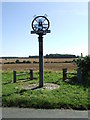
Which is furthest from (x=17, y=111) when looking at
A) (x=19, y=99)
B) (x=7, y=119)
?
(x=19, y=99)

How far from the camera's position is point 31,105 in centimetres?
918

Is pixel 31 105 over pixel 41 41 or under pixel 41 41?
under

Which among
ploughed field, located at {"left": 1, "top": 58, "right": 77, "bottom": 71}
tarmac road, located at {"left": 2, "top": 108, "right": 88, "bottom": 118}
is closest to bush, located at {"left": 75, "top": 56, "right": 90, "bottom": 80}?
ploughed field, located at {"left": 1, "top": 58, "right": 77, "bottom": 71}

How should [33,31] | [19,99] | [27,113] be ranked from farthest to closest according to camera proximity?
A: [33,31]
[19,99]
[27,113]

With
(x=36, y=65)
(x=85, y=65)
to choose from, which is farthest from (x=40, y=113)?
(x=36, y=65)

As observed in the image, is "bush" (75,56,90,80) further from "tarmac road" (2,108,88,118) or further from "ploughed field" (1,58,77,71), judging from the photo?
"tarmac road" (2,108,88,118)

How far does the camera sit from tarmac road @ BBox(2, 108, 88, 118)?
7723mm

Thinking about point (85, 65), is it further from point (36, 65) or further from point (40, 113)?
point (36, 65)

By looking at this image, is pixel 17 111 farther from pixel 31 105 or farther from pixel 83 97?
pixel 83 97

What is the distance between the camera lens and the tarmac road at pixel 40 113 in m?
7.72

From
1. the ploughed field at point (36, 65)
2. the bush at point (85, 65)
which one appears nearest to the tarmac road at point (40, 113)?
the bush at point (85, 65)

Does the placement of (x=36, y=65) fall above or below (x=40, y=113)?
above

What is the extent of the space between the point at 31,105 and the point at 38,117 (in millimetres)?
1631

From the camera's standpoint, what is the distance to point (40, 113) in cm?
810
